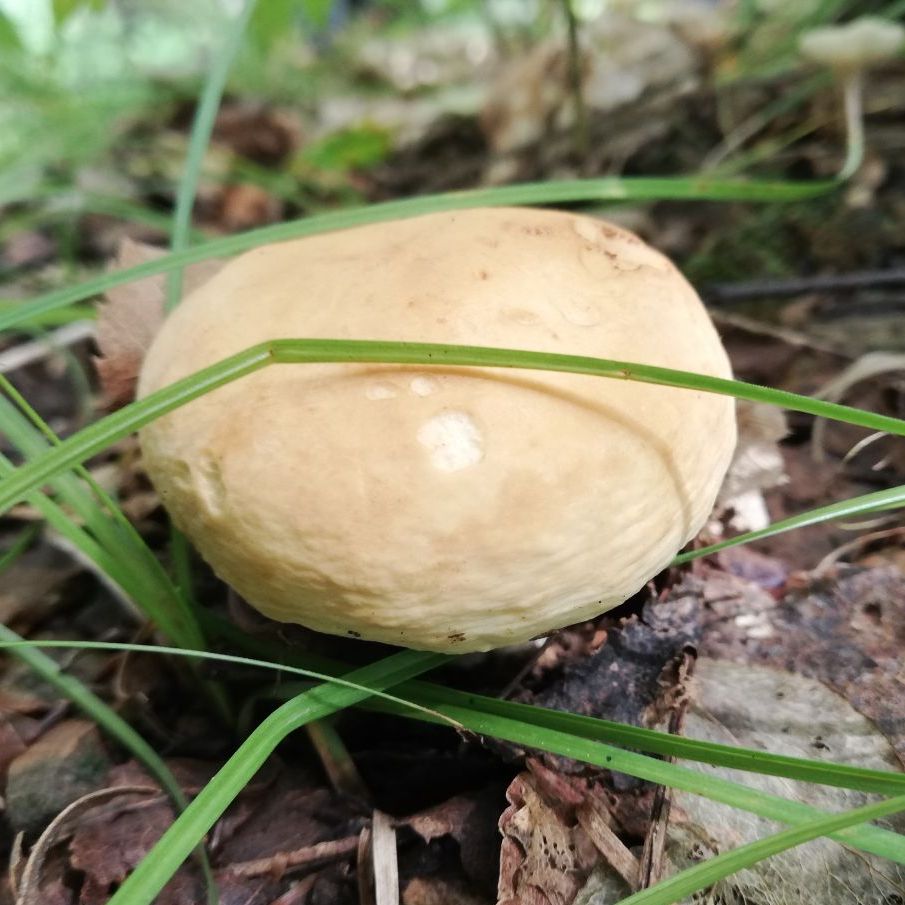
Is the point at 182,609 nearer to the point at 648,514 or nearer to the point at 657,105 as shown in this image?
the point at 648,514

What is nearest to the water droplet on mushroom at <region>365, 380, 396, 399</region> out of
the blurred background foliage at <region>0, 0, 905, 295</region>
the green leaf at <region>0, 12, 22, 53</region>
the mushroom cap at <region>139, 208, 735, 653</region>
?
the mushroom cap at <region>139, 208, 735, 653</region>

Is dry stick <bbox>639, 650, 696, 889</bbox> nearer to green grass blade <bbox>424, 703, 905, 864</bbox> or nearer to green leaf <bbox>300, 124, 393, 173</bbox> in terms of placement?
green grass blade <bbox>424, 703, 905, 864</bbox>

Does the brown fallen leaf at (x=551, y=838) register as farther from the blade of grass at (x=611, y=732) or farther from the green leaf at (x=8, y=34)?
the green leaf at (x=8, y=34)

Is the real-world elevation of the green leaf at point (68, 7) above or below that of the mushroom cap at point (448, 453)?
above

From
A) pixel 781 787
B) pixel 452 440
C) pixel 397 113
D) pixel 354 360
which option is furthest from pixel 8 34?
pixel 781 787

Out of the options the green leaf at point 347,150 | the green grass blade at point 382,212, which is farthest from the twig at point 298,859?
the green leaf at point 347,150

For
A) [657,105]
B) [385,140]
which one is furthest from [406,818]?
[385,140]

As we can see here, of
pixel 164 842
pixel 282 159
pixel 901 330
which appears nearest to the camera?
pixel 164 842
